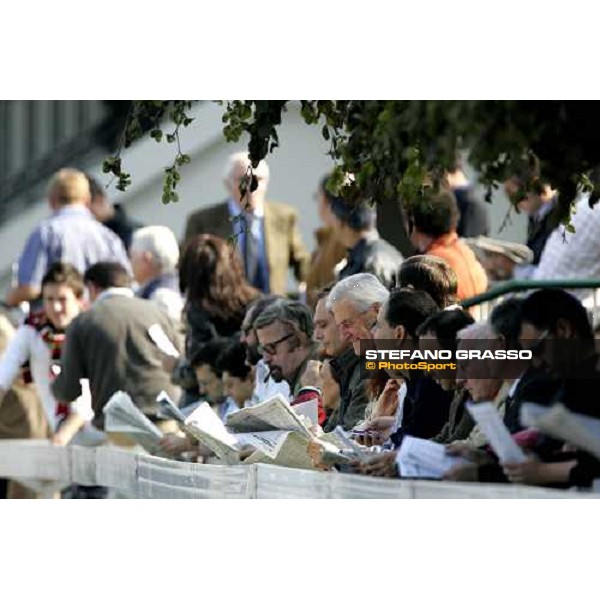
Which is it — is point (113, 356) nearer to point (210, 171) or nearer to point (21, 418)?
point (21, 418)

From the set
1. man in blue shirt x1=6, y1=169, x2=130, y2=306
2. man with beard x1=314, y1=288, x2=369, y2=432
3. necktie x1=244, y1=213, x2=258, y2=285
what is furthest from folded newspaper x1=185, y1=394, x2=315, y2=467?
man in blue shirt x1=6, y1=169, x2=130, y2=306

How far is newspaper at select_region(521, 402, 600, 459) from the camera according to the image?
353 inches

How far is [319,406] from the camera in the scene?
380 inches

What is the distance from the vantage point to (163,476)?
1001 centimetres

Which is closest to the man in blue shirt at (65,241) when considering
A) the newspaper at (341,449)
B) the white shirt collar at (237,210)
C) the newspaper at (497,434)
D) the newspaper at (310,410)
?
the white shirt collar at (237,210)

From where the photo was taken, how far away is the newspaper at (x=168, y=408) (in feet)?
32.6

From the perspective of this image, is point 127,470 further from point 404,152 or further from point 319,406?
point 404,152

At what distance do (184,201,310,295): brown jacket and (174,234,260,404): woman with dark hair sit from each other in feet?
0.15

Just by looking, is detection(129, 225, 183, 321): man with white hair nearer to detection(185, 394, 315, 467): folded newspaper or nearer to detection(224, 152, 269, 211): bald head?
detection(224, 152, 269, 211): bald head

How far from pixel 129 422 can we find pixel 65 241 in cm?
68

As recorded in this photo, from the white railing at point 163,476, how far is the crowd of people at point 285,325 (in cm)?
5

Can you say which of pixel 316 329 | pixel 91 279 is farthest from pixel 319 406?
pixel 91 279

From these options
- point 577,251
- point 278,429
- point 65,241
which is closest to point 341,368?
point 278,429

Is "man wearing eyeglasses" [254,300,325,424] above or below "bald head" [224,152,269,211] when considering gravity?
below
